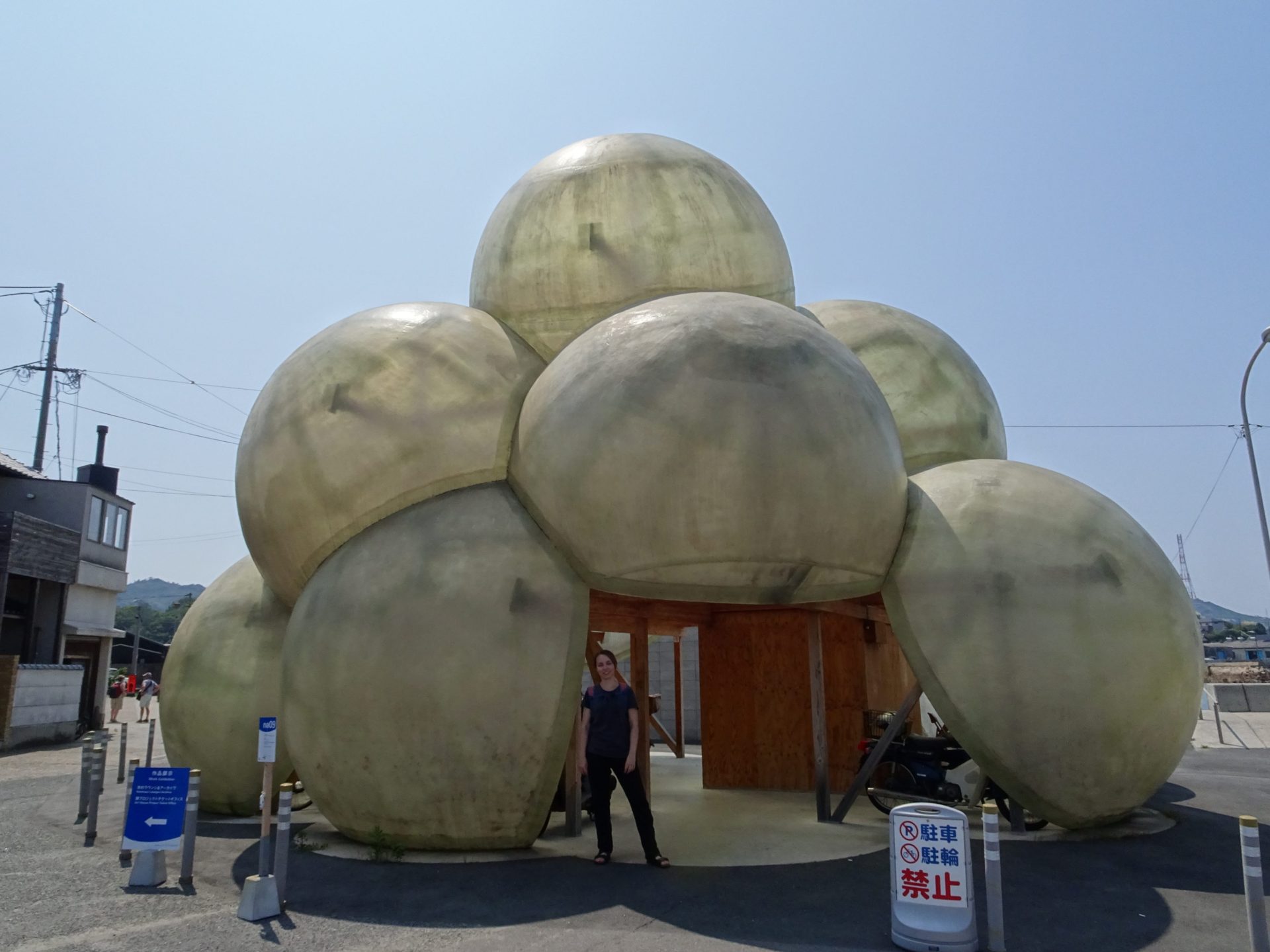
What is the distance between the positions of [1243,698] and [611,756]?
25.8 metres

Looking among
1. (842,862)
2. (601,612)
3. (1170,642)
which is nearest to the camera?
(842,862)

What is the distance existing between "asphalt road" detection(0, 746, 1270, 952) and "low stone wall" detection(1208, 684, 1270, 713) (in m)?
20.8

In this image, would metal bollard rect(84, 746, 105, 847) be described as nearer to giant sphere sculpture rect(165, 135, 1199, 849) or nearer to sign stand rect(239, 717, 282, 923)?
giant sphere sculpture rect(165, 135, 1199, 849)

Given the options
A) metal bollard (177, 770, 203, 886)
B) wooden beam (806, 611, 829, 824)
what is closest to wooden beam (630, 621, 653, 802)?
wooden beam (806, 611, 829, 824)

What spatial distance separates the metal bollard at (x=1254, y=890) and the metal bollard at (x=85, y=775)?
10.00m

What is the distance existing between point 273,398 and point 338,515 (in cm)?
159

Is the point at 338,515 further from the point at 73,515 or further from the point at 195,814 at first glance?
the point at 73,515

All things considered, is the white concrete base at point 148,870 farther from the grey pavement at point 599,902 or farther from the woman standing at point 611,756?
the woman standing at point 611,756

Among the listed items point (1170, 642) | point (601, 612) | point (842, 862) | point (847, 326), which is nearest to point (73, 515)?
point (601, 612)

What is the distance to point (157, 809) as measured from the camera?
7293 mm

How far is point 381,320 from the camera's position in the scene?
9.59 metres

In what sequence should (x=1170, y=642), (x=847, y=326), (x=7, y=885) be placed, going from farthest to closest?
(x=847, y=326) → (x=1170, y=642) → (x=7, y=885)

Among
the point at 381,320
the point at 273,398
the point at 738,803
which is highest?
the point at 381,320

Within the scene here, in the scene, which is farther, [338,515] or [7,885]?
[338,515]
